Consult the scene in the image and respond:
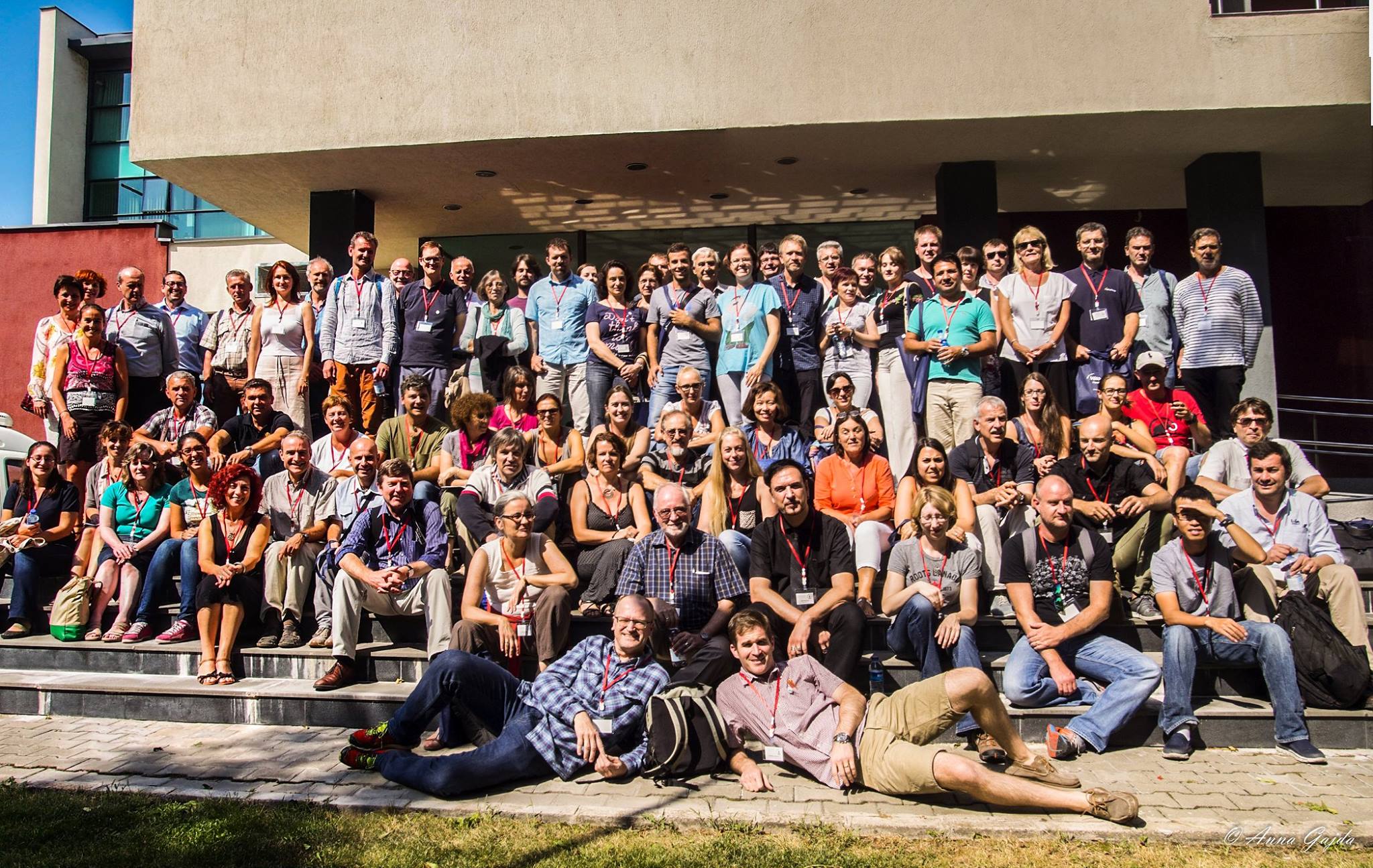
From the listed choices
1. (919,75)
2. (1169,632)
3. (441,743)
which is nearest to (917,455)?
(1169,632)

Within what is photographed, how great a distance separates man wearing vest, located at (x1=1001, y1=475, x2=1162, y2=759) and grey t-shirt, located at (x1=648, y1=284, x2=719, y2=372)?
10.3ft

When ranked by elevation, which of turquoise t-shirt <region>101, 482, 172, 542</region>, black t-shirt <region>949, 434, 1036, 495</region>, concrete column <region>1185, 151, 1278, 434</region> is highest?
concrete column <region>1185, 151, 1278, 434</region>

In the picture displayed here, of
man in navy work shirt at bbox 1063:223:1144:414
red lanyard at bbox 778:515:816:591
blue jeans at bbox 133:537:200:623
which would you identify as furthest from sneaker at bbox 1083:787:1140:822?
blue jeans at bbox 133:537:200:623

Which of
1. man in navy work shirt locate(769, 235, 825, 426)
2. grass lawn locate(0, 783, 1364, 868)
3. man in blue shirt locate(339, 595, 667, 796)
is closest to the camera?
grass lawn locate(0, 783, 1364, 868)

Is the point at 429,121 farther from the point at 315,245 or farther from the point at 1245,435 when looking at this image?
the point at 1245,435

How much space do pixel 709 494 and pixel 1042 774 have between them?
2.73 meters

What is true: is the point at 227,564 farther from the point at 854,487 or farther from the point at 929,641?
the point at 929,641

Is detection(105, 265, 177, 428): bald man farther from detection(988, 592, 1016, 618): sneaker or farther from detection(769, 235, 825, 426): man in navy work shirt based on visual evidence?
detection(988, 592, 1016, 618): sneaker

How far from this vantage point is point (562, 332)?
8.08 m

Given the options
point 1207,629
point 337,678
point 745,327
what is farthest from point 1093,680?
point 337,678

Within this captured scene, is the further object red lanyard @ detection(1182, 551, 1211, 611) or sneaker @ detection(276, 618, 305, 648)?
sneaker @ detection(276, 618, 305, 648)

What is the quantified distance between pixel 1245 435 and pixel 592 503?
4.36m

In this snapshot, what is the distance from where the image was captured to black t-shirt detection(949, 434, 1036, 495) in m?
6.25

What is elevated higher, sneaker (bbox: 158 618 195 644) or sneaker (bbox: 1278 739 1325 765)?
sneaker (bbox: 158 618 195 644)
